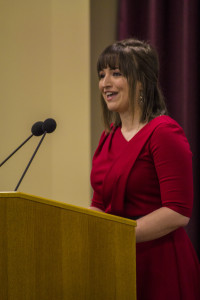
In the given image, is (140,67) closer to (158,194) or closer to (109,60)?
(109,60)

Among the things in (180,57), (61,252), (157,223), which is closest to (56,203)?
(61,252)

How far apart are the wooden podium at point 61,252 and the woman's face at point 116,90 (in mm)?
665

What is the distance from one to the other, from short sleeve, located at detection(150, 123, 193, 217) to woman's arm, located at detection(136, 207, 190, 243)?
22 mm

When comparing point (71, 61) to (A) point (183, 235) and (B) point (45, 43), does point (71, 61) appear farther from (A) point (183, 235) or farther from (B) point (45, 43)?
(A) point (183, 235)

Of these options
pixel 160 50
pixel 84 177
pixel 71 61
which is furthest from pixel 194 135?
pixel 71 61

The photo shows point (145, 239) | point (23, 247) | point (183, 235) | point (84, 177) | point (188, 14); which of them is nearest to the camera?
point (23, 247)

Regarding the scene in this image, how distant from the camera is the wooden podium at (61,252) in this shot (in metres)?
0.98

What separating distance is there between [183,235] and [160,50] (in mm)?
1341

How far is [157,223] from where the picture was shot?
1.36 metres

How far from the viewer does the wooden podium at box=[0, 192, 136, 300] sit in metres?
0.98

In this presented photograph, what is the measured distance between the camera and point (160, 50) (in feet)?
8.32

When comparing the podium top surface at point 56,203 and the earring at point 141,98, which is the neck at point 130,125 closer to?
the earring at point 141,98

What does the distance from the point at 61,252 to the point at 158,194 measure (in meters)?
Result: 0.56

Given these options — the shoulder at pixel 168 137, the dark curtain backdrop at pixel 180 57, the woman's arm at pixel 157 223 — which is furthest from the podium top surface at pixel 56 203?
the dark curtain backdrop at pixel 180 57
